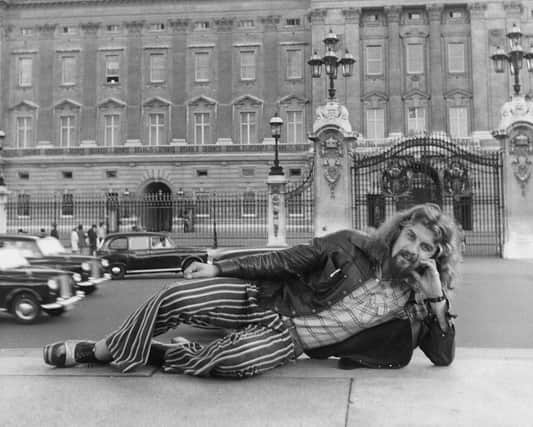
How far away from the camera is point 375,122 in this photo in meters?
43.1

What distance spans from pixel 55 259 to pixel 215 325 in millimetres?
8583

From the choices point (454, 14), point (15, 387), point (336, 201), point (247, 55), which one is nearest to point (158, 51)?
point (247, 55)

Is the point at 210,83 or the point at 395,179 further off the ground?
the point at 210,83

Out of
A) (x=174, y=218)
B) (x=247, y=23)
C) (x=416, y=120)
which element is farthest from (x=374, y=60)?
(x=174, y=218)

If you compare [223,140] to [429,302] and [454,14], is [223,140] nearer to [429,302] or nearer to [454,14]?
[454,14]

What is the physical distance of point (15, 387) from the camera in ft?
11.8

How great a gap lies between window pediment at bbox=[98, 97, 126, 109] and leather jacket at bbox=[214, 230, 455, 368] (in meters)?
44.4

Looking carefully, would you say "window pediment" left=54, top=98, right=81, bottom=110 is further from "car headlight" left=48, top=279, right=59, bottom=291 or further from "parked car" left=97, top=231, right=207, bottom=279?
"car headlight" left=48, top=279, right=59, bottom=291

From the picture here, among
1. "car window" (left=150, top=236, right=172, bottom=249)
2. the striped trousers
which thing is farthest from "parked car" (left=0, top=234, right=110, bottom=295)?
the striped trousers

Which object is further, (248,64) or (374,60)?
(248,64)

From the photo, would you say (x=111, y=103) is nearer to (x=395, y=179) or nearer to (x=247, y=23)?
(x=247, y=23)

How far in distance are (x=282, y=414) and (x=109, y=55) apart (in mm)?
46926

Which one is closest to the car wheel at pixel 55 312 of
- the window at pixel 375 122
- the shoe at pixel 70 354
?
the shoe at pixel 70 354

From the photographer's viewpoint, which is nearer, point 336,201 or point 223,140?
point 336,201
